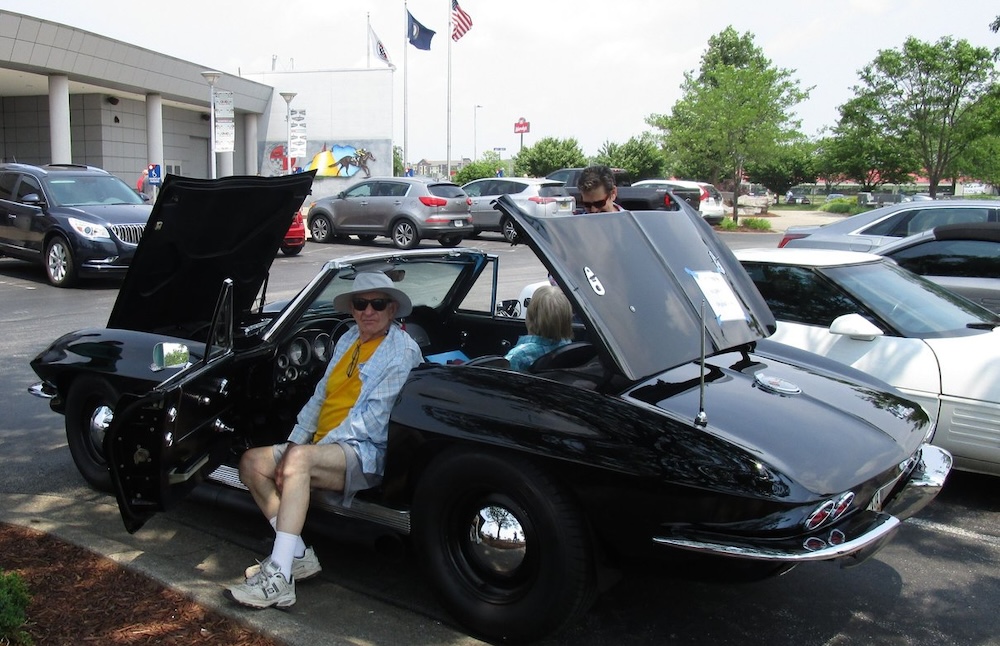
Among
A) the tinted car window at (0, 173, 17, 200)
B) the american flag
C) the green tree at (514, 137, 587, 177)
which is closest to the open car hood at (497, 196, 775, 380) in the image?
the tinted car window at (0, 173, 17, 200)

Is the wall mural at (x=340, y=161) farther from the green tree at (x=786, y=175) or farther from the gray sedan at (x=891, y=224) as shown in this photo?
the gray sedan at (x=891, y=224)

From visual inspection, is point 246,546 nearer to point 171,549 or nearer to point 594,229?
point 171,549

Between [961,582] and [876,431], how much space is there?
1.06 m

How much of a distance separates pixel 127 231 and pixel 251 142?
2515 centimetres

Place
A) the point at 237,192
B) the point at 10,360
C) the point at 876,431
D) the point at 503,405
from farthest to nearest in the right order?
the point at 10,360 < the point at 237,192 < the point at 876,431 < the point at 503,405

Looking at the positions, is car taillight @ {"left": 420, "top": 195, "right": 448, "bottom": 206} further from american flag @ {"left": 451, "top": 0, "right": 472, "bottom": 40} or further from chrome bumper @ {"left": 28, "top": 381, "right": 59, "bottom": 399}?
american flag @ {"left": 451, "top": 0, "right": 472, "bottom": 40}

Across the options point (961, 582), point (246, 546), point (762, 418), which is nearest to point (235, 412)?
point (246, 546)

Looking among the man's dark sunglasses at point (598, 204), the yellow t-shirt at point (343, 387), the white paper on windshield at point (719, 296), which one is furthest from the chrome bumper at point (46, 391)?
the white paper on windshield at point (719, 296)

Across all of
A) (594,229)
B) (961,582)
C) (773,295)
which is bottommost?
(961,582)

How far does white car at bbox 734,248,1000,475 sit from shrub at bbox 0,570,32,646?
4.32m

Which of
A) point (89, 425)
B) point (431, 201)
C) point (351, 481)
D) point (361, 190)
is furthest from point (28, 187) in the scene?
point (351, 481)

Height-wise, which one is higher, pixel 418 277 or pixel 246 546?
pixel 418 277

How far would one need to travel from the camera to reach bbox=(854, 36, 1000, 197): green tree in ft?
93.6

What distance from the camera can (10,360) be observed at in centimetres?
784
